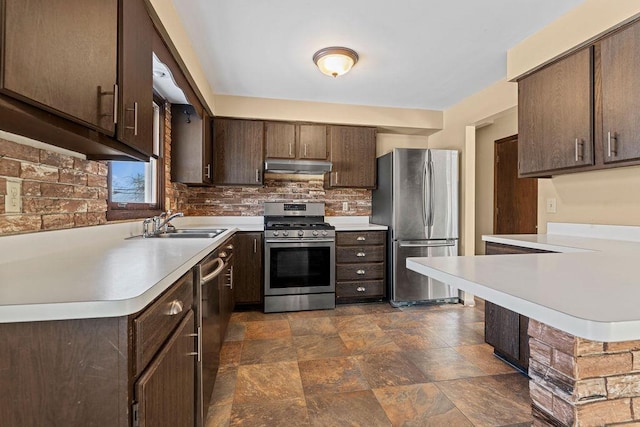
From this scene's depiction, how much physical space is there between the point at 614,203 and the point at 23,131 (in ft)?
→ 10.2

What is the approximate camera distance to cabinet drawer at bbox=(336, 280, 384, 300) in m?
3.48

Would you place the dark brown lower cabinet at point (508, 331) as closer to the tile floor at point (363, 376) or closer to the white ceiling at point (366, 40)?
the tile floor at point (363, 376)

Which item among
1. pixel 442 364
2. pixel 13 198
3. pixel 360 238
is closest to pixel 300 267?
pixel 360 238

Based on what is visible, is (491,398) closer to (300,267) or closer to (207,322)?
(207,322)

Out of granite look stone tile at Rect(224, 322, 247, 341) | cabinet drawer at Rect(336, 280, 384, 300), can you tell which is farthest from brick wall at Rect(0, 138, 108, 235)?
cabinet drawer at Rect(336, 280, 384, 300)

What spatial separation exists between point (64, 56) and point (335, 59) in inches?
76.8

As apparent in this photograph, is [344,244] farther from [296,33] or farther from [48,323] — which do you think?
[48,323]

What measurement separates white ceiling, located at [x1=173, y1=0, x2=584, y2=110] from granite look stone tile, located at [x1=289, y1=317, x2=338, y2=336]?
7.78 feet

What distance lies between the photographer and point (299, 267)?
331cm

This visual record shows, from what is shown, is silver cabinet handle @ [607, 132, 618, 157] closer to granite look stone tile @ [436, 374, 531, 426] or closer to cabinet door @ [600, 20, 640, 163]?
cabinet door @ [600, 20, 640, 163]

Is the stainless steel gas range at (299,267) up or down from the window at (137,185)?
down

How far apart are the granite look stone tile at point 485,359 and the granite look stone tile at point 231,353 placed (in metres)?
1.69

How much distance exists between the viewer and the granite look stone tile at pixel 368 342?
241cm

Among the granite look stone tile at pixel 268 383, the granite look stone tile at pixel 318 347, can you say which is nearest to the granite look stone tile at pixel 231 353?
the granite look stone tile at pixel 268 383
